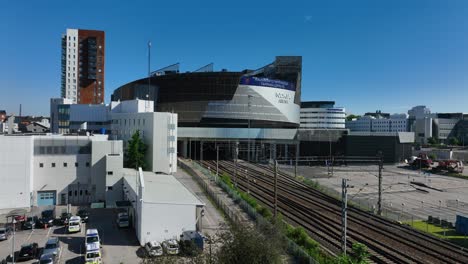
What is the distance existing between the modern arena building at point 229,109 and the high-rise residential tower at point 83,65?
25.4m

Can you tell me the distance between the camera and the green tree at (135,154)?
47.5m

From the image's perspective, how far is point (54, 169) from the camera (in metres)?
40.2

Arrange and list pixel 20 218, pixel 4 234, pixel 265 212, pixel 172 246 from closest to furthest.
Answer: pixel 172 246, pixel 4 234, pixel 265 212, pixel 20 218

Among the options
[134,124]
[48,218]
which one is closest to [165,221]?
[48,218]

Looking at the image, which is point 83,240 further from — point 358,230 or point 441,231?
point 441,231

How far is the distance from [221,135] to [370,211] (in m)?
44.9

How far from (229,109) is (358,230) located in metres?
55.8

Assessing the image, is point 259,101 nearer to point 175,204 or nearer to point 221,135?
point 221,135

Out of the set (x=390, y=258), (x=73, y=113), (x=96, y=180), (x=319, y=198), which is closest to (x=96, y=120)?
(x=73, y=113)

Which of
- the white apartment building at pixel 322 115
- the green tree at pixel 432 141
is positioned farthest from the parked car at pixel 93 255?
the green tree at pixel 432 141

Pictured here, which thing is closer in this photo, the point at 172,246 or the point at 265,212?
the point at 172,246

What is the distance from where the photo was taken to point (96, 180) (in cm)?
4100

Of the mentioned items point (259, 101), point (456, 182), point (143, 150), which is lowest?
point (456, 182)

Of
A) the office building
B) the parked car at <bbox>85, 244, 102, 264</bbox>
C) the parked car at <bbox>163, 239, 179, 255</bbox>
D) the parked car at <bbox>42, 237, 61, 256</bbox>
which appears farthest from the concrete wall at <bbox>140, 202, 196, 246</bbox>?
the office building
